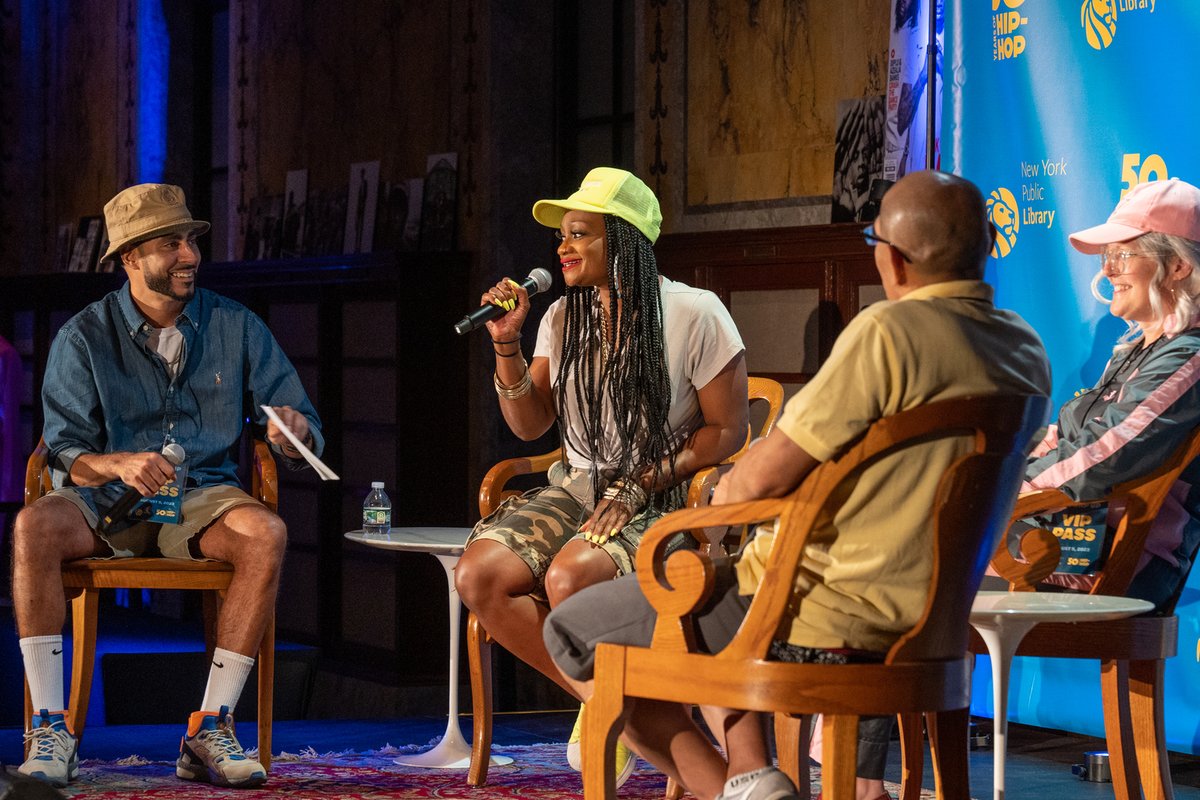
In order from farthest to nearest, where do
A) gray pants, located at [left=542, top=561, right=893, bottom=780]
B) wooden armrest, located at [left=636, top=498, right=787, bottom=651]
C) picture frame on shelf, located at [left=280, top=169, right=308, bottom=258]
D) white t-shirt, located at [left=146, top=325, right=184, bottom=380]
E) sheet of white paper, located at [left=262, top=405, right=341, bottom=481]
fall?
picture frame on shelf, located at [left=280, top=169, right=308, bottom=258], white t-shirt, located at [left=146, top=325, right=184, bottom=380], sheet of white paper, located at [left=262, top=405, right=341, bottom=481], gray pants, located at [left=542, top=561, right=893, bottom=780], wooden armrest, located at [left=636, top=498, right=787, bottom=651]

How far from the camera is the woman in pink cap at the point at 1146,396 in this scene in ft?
10.4

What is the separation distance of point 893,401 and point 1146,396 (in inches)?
45.4

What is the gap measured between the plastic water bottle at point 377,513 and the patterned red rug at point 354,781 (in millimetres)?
600

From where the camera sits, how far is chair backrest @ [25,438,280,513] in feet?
12.8

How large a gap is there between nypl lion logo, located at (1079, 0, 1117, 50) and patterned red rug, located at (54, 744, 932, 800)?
1992mm

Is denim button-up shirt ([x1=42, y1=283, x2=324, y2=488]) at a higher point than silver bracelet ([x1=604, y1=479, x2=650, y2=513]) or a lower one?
higher

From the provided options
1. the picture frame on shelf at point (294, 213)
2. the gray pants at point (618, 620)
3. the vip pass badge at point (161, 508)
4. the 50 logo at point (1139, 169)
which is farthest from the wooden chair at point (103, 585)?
the picture frame on shelf at point (294, 213)

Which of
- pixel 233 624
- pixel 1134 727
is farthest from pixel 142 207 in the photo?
pixel 1134 727

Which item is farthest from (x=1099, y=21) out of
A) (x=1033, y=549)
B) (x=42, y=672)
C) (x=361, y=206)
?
(x=361, y=206)

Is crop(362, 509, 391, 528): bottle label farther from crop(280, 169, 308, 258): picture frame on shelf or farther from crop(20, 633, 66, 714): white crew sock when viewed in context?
crop(280, 169, 308, 258): picture frame on shelf

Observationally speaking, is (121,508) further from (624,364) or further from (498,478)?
(624,364)

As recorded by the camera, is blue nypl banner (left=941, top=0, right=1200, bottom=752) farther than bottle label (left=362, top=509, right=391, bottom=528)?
No

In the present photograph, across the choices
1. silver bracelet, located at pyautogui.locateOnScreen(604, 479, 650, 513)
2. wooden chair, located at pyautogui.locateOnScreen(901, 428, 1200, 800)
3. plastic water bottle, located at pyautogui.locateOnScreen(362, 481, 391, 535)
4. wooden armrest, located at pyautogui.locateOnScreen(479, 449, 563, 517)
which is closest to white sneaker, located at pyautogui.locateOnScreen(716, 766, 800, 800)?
wooden chair, located at pyautogui.locateOnScreen(901, 428, 1200, 800)

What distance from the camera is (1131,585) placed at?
3213mm
